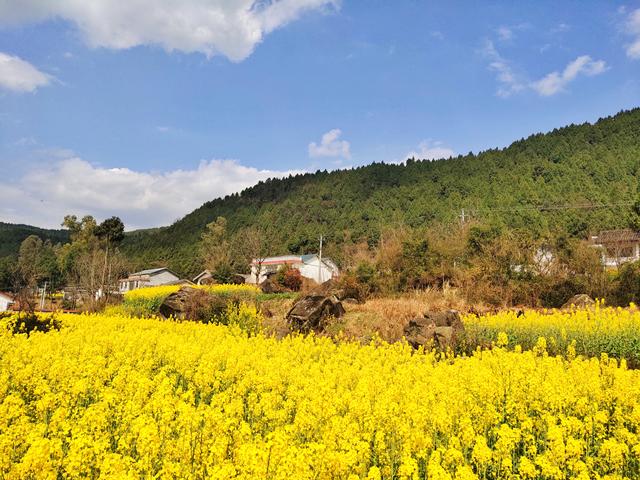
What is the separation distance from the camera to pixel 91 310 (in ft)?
68.8

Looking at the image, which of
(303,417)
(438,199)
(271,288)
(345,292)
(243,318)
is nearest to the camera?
(303,417)

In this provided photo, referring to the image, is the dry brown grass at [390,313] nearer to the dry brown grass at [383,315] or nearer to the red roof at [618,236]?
the dry brown grass at [383,315]

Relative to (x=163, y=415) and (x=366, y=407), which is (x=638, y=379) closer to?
(x=366, y=407)

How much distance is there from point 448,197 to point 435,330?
197 ft

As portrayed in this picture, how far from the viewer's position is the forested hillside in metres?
51.9

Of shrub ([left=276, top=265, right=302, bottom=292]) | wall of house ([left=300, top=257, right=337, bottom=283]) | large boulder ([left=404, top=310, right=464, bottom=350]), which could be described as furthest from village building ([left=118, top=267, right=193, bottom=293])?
large boulder ([left=404, top=310, right=464, bottom=350])

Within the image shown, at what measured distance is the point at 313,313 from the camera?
1598 centimetres

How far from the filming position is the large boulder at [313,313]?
15695 millimetres

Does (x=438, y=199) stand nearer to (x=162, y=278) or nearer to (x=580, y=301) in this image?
(x=162, y=278)

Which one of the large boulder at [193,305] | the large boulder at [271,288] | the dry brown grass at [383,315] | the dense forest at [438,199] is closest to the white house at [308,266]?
the dense forest at [438,199]

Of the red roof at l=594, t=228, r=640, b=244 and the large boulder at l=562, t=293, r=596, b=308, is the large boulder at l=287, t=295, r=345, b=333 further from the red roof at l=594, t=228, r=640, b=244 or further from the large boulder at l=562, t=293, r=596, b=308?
the red roof at l=594, t=228, r=640, b=244

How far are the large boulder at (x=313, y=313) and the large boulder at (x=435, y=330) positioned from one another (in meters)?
4.08

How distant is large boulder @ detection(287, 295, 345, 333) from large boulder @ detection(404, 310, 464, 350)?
4.08 m

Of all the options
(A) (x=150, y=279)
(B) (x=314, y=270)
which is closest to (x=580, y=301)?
(B) (x=314, y=270)
